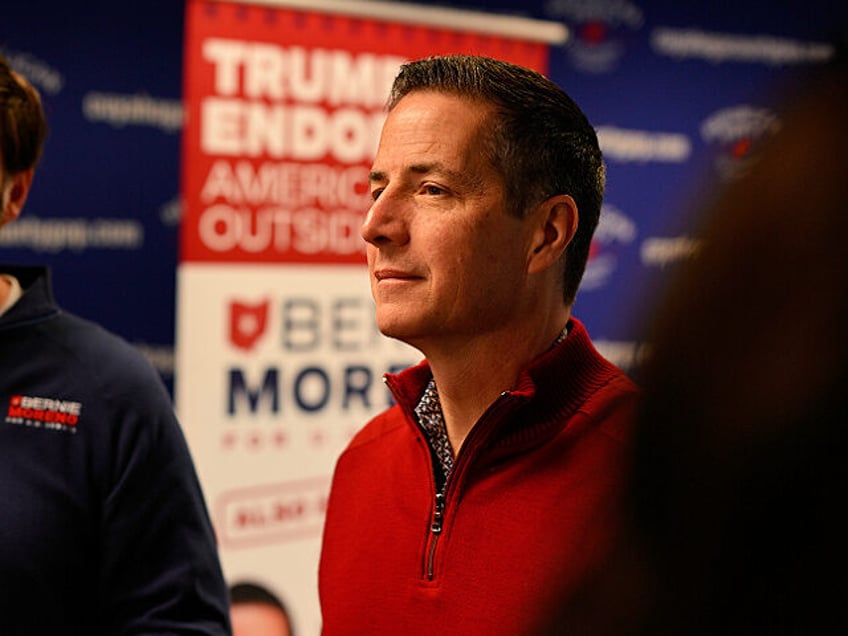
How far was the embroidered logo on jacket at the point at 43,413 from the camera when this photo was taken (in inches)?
67.9

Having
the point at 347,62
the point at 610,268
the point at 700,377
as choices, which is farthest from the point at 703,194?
the point at 610,268

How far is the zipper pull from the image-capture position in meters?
1.37

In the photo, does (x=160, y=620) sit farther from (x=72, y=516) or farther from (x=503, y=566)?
(x=503, y=566)

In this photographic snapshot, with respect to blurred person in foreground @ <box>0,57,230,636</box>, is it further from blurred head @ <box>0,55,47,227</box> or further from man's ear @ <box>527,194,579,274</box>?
man's ear @ <box>527,194,579,274</box>

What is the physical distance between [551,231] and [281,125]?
2.10 meters

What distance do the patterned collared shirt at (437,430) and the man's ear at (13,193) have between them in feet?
2.58

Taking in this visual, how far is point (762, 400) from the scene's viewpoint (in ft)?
1.26

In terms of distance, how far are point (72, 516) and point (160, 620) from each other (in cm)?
21

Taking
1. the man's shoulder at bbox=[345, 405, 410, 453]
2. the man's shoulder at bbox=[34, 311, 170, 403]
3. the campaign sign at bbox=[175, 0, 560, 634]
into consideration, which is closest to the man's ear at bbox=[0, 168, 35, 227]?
the man's shoulder at bbox=[34, 311, 170, 403]

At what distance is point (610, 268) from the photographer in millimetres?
4242

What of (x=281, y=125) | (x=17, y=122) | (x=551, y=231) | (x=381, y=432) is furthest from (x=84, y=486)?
(x=281, y=125)

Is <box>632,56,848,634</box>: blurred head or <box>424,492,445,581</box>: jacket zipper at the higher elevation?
<box>632,56,848,634</box>: blurred head

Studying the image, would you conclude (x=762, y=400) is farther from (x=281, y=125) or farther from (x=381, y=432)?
(x=281, y=125)

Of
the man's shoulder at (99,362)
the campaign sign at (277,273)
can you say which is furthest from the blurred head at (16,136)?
the campaign sign at (277,273)
